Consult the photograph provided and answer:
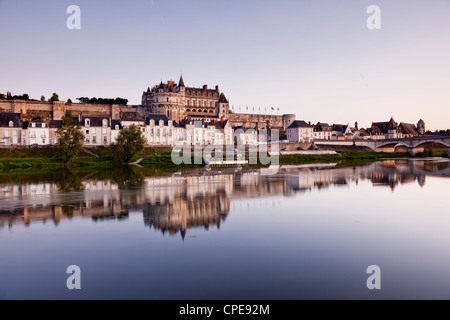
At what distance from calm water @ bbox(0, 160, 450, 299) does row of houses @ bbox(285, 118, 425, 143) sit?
151ft

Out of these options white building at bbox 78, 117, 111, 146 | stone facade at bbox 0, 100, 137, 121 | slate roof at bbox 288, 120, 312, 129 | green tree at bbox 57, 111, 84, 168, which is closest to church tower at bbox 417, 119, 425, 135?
slate roof at bbox 288, 120, 312, 129

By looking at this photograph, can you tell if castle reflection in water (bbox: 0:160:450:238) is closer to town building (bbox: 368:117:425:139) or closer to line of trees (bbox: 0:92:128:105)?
line of trees (bbox: 0:92:128:105)

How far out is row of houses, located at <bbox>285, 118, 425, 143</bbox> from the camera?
63.0 metres

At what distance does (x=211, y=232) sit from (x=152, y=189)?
902 centimetres

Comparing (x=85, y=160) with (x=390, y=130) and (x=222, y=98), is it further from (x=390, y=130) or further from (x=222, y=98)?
(x=390, y=130)

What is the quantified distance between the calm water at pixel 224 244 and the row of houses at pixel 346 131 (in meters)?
46.1

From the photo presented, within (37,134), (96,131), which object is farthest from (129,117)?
(37,134)

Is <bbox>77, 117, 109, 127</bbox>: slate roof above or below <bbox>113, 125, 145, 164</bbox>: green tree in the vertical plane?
above

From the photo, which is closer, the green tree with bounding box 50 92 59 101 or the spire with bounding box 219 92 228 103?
the green tree with bounding box 50 92 59 101

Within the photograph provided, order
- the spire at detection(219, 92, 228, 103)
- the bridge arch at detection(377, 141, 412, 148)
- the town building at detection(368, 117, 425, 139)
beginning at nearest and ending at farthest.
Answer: the bridge arch at detection(377, 141, 412, 148), the spire at detection(219, 92, 228, 103), the town building at detection(368, 117, 425, 139)

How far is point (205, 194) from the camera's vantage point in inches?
676
